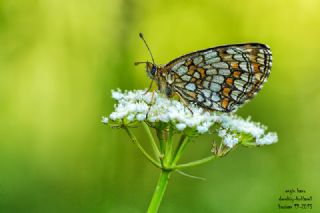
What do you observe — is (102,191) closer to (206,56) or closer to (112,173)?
(112,173)

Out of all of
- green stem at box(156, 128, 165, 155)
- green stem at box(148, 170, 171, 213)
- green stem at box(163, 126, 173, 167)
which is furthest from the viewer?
green stem at box(156, 128, 165, 155)

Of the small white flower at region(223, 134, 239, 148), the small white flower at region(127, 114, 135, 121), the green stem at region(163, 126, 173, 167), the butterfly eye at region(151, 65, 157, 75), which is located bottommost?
the green stem at region(163, 126, 173, 167)

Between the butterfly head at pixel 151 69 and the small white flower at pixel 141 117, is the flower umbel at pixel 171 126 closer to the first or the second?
the small white flower at pixel 141 117

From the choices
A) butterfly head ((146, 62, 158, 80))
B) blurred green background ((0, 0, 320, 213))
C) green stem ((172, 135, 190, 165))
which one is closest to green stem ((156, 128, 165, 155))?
green stem ((172, 135, 190, 165))

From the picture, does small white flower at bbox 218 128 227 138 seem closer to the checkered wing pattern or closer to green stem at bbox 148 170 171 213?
the checkered wing pattern

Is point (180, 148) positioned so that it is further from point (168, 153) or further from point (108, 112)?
point (108, 112)

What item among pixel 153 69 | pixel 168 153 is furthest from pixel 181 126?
pixel 153 69

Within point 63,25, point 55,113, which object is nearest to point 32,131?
point 55,113

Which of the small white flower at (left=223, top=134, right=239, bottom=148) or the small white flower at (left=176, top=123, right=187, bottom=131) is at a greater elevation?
the small white flower at (left=223, top=134, right=239, bottom=148)
